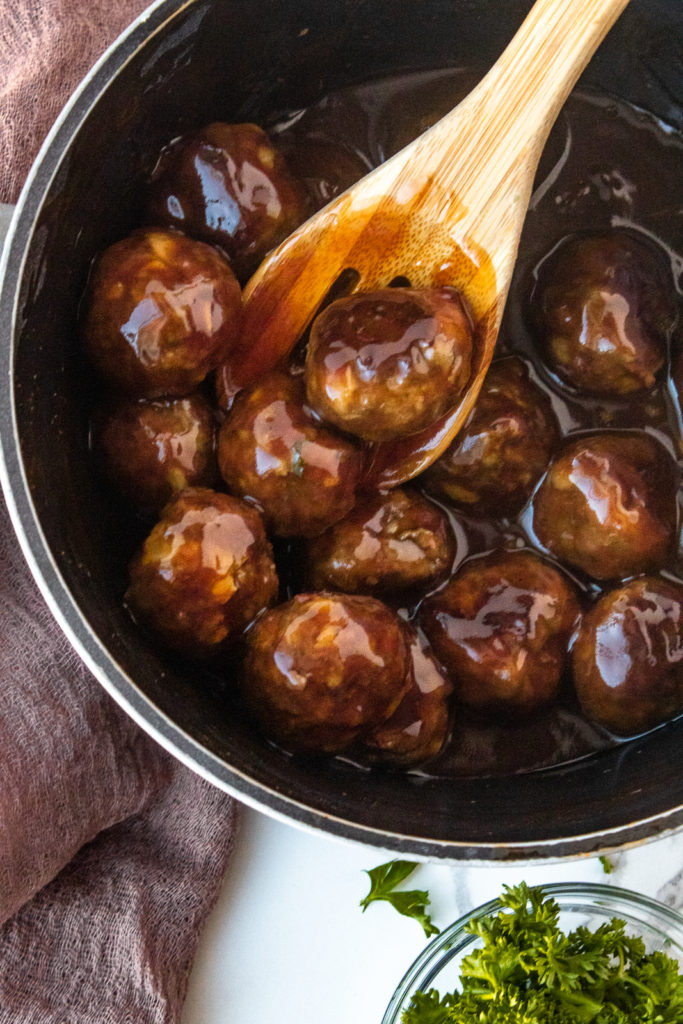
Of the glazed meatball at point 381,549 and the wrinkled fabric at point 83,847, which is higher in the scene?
the glazed meatball at point 381,549

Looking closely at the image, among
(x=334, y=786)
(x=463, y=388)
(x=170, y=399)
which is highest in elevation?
(x=170, y=399)

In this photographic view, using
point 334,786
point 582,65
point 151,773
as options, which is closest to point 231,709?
point 334,786

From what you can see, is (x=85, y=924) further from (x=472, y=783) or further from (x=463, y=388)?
(x=463, y=388)

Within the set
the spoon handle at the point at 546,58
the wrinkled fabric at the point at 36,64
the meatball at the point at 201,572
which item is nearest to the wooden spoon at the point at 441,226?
the spoon handle at the point at 546,58

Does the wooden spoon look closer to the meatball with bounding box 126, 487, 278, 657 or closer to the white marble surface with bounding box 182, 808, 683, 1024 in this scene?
the meatball with bounding box 126, 487, 278, 657

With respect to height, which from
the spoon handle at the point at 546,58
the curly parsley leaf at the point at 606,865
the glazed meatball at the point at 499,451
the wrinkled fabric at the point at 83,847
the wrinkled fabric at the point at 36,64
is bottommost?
the curly parsley leaf at the point at 606,865

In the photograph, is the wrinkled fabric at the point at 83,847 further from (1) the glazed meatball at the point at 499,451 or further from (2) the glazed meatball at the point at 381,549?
(1) the glazed meatball at the point at 499,451

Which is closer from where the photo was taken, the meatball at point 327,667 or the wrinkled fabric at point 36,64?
the meatball at point 327,667

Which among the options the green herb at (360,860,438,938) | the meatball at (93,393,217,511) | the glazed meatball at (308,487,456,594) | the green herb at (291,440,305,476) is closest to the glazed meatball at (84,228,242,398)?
the meatball at (93,393,217,511)
